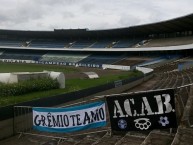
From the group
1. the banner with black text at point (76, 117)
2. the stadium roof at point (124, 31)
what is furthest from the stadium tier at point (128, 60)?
the banner with black text at point (76, 117)

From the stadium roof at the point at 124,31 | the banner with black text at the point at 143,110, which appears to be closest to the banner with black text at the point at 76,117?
the banner with black text at the point at 143,110

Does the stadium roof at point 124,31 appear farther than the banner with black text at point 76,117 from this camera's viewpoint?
Yes

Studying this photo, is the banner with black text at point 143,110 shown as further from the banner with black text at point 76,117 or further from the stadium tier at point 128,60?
the banner with black text at point 76,117

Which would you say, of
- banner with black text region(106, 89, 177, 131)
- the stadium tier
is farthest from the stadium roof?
banner with black text region(106, 89, 177, 131)

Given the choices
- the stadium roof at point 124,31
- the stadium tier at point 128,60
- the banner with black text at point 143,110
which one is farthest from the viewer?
the stadium roof at point 124,31

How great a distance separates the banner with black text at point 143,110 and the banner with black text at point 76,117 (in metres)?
0.75

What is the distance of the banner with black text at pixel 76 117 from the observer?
10.6 metres

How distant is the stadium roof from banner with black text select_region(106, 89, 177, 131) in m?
47.1

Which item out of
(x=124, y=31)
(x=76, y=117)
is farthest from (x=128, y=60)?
(x=76, y=117)

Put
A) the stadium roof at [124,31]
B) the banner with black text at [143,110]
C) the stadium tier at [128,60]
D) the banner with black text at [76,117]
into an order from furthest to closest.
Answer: the stadium roof at [124,31]
the banner with black text at [76,117]
the stadium tier at [128,60]
the banner with black text at [143,110]

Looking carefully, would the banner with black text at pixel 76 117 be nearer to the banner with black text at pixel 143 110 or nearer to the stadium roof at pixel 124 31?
the banner with black text at pixel 143 110

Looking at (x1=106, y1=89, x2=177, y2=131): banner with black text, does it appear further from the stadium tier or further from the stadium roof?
the stadium roof

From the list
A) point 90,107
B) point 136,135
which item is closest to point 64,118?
point 90,107

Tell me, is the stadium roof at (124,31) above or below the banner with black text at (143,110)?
above
